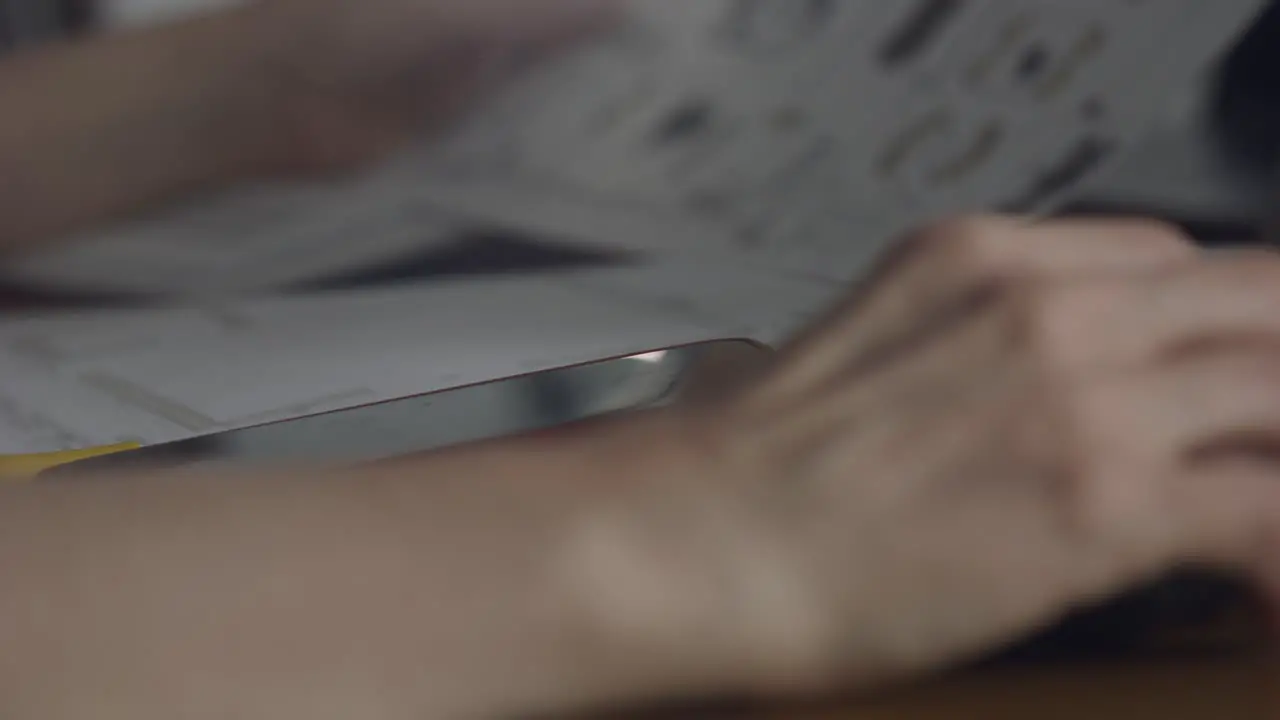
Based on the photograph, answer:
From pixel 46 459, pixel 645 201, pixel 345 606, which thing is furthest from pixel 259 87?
pixel 345 606

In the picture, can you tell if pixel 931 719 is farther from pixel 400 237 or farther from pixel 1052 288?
pixel 400 237

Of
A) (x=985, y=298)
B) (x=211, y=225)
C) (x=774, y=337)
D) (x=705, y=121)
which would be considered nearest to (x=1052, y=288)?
(x=985, y=298)

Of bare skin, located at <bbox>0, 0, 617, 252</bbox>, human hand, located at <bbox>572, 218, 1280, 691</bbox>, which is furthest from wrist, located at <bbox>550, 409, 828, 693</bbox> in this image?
bare skin, located at <bbox>0, 0, 617, 252</bbox>

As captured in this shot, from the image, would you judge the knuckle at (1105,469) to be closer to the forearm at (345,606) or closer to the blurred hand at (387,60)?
the forearm at (345,606)

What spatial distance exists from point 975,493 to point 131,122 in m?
0.52

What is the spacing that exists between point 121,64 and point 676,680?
535mm

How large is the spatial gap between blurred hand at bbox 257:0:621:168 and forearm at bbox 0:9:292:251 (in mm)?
19

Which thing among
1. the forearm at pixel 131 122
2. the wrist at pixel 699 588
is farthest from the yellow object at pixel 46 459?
the forearm at pixel 131 122

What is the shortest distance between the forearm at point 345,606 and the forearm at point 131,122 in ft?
1.40

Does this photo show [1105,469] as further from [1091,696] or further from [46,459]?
[46,459]

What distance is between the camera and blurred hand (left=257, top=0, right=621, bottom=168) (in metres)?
0.59

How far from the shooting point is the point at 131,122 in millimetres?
565

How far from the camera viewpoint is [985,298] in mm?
196

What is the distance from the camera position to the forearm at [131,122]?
550 mm
